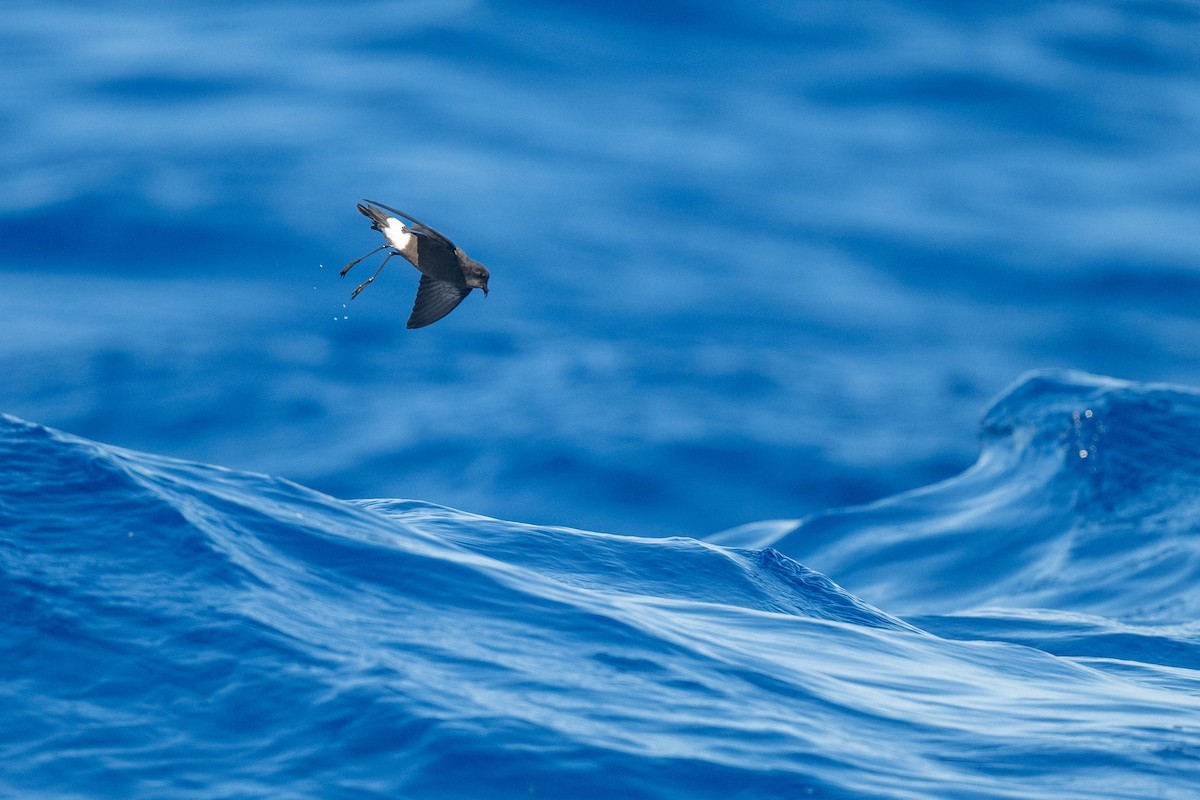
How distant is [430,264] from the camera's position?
13.8 feet

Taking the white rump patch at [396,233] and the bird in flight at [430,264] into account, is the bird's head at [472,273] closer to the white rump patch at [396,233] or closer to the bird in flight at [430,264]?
the bird in flight at [430,264]

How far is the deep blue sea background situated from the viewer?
4066mm

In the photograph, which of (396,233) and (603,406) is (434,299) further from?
(603,406)

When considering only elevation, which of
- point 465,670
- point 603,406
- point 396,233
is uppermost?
point 603,406

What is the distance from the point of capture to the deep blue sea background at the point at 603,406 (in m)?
4.07

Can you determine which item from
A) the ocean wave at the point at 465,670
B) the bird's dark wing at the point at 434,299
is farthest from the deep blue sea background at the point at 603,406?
the bird's dark wing at the point at 434,299

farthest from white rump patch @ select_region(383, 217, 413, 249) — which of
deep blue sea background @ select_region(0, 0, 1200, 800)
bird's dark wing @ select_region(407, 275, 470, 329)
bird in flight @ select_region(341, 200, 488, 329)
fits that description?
deep blue sea background @ select_region(0, 0, 1200, 800)

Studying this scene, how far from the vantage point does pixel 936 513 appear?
9.88 metres

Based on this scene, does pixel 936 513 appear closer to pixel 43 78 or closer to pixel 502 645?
pixel 502 645

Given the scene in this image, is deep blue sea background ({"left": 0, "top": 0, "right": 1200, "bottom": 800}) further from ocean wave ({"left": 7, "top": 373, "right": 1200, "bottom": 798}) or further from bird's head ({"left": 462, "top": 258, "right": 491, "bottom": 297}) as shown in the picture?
bird's head ({"left": 462, "top": 258, "right": 491, "bottom": 297})

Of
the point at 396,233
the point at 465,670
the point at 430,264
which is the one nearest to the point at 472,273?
the point at 430,264

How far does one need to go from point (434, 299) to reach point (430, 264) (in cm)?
11

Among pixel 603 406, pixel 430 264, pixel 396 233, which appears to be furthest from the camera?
pixel 603 406

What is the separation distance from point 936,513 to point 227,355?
20.9ft
